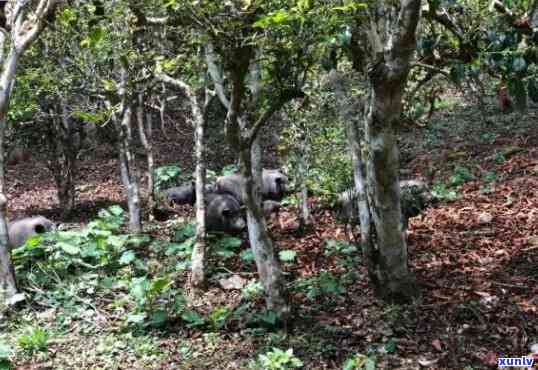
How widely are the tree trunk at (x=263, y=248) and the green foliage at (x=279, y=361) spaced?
681 mm

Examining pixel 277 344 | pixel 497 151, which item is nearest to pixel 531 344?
pixel 277 344

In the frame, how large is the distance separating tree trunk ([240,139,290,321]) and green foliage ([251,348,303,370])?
0.68 meters

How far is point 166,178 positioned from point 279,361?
8646 mm

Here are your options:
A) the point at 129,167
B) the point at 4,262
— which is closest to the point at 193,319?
the point at 4,262

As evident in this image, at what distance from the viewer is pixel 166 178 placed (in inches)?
495

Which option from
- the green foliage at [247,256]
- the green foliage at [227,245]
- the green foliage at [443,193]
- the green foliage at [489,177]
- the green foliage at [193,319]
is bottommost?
the green foliage at [193,319]

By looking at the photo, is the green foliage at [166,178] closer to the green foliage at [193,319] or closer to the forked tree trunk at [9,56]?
the forked tree trunk at [9,56]

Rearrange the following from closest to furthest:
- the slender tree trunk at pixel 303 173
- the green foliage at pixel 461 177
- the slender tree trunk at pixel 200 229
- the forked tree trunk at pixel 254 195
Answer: the forked tree trunk at pixel 254 195 < the slender tree trunk at pixel 200 229 < the slender tree trunk at pixel 303 173 < the green foliage at pixel 461 177

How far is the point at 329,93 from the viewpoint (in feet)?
26.6

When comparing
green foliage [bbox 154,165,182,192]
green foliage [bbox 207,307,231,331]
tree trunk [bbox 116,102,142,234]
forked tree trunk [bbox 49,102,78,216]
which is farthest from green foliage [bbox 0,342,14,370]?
green foliage [bbox 154,165,182,192]

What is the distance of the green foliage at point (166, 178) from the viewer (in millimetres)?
12609

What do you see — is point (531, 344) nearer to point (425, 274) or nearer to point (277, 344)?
point (425, 274)

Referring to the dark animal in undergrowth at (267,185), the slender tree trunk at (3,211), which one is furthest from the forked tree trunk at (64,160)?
the slender tree trunk at (3,211)

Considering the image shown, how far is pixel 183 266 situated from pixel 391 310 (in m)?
3.00
